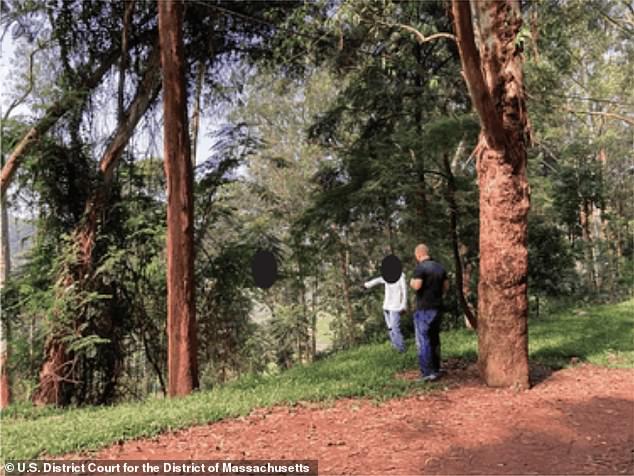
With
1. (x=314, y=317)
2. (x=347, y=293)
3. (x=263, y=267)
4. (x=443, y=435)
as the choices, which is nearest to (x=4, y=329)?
(x=263, y=267)

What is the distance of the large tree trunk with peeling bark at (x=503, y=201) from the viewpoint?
5906 mm

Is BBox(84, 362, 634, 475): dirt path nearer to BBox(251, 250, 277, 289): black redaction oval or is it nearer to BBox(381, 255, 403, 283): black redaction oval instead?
BBox(381, 255, 403, 283): black redaction oval

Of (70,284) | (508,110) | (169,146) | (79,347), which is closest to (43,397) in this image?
(79,347)

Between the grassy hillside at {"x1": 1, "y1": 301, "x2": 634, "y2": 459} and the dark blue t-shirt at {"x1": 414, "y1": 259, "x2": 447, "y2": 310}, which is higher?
the dark blue t-shirt at {"x1": 414, "y1": 259, "x2": 447, "y2": 310}

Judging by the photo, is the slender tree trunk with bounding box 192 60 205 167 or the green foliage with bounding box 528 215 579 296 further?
Answer: the green foliage with bounding box 528 215 579 296

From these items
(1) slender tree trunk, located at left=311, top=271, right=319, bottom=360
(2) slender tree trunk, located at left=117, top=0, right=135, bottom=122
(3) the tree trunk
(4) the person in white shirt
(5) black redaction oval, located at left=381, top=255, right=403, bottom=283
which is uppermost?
(2) slender tree trunk, located at left=117, top=0, right=135, bottom=122

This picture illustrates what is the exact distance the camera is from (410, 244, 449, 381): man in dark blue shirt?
6.51 metres

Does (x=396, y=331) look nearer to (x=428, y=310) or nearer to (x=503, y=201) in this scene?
(x=428, y=310)

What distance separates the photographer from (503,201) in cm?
611

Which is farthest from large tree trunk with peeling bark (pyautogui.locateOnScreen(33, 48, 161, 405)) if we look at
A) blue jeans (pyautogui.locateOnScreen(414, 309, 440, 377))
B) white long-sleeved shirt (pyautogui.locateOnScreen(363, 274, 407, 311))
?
blue jeans (pyautogui.locateOnScreen(414, 309, 440, 377))

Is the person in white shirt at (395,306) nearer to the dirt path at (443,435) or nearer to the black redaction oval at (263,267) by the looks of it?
the dirt path at (443,435)

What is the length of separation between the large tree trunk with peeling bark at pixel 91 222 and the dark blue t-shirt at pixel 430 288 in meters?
6.53

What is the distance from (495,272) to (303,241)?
8.30 meters

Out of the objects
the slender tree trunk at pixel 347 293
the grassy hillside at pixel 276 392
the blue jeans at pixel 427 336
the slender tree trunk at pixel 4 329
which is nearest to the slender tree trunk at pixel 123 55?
the slender tree trunk at pixel 4 329
